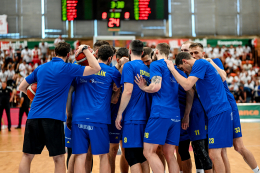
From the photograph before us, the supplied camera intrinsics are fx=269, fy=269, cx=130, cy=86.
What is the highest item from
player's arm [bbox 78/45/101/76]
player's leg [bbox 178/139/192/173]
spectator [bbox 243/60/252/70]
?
spectator [bbox 243/60/252/70]

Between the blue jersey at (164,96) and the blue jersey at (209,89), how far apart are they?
1.33 feet

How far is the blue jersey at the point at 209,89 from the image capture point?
4484 millimetres

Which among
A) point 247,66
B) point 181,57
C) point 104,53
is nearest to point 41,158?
point 104,53

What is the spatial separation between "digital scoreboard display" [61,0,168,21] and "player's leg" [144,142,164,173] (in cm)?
1334

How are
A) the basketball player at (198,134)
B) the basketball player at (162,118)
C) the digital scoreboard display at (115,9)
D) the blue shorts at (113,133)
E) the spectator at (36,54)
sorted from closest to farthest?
the basketball player at (162,118) → the basketball player at (198,134) → the blue shorts at (113,133) → the digital scoreboard display at (115,9) → the spectator at (36,54)

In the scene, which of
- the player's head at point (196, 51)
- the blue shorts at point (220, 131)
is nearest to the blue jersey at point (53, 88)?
the player's head at point (196, 51)

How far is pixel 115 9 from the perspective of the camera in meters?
16.8

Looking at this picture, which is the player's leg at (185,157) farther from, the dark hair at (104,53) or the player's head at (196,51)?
the dark hair at (104,53)

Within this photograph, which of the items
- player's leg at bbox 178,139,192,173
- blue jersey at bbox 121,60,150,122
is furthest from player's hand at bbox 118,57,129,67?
player's leg at bbox 178,139,192,173

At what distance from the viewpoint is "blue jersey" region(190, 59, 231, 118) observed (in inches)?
177

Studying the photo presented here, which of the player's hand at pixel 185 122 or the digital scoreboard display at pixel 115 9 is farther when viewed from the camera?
the digital scoreboard display at pixel 115 9

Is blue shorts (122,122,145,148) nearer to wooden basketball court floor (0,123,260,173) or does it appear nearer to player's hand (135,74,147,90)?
player's hand (135,74,147,90)

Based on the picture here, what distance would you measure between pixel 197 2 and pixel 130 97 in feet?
76.1

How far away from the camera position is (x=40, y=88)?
436 cm
